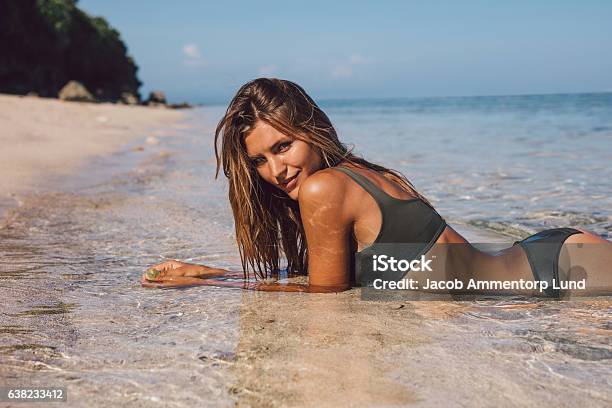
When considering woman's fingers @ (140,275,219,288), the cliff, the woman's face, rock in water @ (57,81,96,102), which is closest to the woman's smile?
the woman's face

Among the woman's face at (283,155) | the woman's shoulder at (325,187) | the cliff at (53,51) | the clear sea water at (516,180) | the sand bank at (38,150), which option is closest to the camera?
the woman's shoulder at (325,187)

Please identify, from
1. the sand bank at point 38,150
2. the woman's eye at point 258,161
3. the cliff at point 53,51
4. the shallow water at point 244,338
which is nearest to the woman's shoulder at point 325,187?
the woman's eye at point 258,161

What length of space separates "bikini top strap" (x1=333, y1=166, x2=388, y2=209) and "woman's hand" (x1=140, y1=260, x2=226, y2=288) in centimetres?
109

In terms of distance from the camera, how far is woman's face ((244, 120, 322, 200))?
10.00 ft

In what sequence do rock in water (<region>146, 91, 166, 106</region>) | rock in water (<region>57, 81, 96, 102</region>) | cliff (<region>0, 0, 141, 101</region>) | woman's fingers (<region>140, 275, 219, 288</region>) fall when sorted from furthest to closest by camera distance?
rock in water (<region>146, 91, 166, 106</region>) → cliff (<region>0, 0, 141, 101</region>) → rock in water (<region>57, 81, 96, 102</region>) → woman's fingers (<region>140, 275, 219, 288</region>)

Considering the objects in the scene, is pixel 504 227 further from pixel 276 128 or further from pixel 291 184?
pixel 276 128

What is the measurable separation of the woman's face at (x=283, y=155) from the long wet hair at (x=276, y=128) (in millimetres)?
27

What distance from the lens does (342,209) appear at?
9.40ft

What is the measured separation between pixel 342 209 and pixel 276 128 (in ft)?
1.66

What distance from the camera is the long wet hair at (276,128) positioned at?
3.05 meters

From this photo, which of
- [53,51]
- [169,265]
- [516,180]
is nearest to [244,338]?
[169,265]

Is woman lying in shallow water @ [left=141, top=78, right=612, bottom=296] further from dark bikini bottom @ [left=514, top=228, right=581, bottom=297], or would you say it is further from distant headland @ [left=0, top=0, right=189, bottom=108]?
distant headland @ [left=0, top=0, right=189, bottom=108]

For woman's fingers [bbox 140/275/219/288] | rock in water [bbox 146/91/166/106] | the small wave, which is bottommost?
woman's fingers [bbox 140/275/219/288]

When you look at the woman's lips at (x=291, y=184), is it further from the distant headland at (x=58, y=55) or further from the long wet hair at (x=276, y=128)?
the distant headland at (x=58, y=55)
